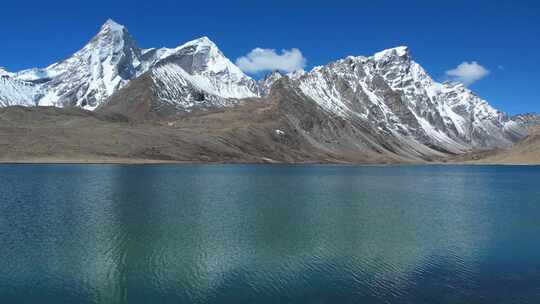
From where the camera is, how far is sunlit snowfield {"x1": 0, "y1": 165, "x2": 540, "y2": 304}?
34625 millimetres

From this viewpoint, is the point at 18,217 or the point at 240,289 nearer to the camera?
the point at 240,289

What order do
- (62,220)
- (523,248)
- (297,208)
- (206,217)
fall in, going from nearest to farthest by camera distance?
(523,248) → (62,220) → (206,217) → (297,208)

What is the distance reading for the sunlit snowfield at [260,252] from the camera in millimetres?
34625

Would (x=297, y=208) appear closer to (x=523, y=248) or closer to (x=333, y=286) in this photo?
(x=523, y=248)

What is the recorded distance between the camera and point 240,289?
115 feet

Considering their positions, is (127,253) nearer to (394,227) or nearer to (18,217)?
(18,217)

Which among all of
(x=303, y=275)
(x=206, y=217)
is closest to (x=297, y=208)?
(x=206, y=217)

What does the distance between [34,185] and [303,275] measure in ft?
278

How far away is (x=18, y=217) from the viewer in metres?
62.2

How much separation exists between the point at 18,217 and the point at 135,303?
37.6 m

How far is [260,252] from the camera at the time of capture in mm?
45969

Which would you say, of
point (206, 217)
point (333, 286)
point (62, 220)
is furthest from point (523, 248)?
point (62, 220)

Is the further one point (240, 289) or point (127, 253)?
point (127, 253)

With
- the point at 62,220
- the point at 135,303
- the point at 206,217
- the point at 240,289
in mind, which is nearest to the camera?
the point at 135,303
